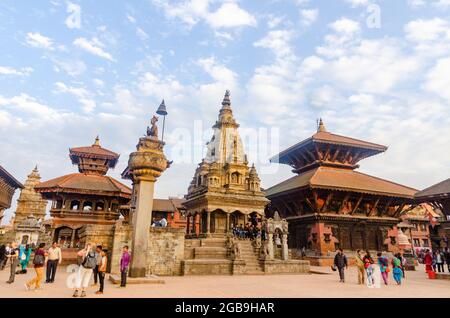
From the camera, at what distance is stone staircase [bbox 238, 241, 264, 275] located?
18.1m

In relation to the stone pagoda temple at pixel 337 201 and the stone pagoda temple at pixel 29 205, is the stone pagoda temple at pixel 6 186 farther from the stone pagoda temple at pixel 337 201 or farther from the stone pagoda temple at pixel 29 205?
the stone pagoda temple at pixel 337 201

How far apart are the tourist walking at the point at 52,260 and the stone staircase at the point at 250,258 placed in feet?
34.2

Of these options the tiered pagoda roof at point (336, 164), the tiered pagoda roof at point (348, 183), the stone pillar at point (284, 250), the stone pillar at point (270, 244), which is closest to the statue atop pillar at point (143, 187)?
the stone pillar at point (270, 244)

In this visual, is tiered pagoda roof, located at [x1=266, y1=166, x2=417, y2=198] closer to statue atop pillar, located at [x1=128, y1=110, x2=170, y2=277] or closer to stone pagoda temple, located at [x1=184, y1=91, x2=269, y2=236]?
stone pagoda temple, located at [x1=184, y1=91, x2=269, y2=236]

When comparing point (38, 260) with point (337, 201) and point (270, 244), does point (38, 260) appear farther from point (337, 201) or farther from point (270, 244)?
point (337, 201)

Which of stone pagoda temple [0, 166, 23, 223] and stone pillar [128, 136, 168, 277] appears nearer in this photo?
stone pillar [128, 136, 168, 277]

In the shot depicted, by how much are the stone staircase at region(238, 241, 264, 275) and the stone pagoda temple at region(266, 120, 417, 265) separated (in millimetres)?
5902

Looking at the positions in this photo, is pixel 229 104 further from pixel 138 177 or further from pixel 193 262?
pixel 138 177

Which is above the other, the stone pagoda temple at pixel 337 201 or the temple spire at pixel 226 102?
the temple spire at pixel 226 102

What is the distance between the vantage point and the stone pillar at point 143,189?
1114 centimetres

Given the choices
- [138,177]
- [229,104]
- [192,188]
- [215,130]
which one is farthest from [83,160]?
[138,177]

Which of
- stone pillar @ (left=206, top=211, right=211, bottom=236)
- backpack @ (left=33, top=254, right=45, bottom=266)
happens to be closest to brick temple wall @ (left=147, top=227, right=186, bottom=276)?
backpack @ (left=33, top=254, right=45, bottom=266)

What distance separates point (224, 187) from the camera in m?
30.7

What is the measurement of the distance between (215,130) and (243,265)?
2103 cm
